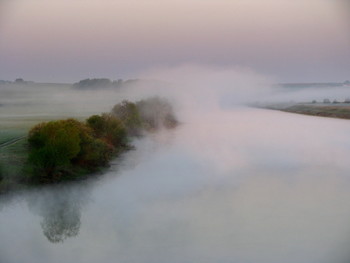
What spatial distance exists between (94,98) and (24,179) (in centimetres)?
746

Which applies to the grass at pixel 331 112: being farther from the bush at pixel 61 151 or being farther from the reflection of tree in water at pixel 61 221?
the reflection of tree in water at pixel 61 221

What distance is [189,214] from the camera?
4148mm

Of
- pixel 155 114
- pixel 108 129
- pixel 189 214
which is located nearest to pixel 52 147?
pixel 189 214

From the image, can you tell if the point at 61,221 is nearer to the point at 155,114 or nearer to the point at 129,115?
the point at 129,115

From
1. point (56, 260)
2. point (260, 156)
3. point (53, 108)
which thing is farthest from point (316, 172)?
point (53, 108)

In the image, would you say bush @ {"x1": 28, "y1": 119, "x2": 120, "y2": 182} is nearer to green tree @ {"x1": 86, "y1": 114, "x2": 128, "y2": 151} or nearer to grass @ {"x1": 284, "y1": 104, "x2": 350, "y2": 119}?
green tree @ {"x1": 86, "y1": 114, "x2": 128, "y2": 151}

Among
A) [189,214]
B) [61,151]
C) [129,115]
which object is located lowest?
[189,214]

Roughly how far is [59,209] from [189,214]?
1325mm

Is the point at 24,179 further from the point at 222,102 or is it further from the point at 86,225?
the point at 222,102

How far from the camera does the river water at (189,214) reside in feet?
11.0

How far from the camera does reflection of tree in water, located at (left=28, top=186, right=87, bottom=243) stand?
3795mm

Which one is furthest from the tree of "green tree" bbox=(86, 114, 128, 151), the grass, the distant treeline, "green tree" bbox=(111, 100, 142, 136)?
the grass

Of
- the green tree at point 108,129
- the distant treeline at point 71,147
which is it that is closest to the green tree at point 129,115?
the distant treeline at point 71,147

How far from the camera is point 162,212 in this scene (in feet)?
13.8
